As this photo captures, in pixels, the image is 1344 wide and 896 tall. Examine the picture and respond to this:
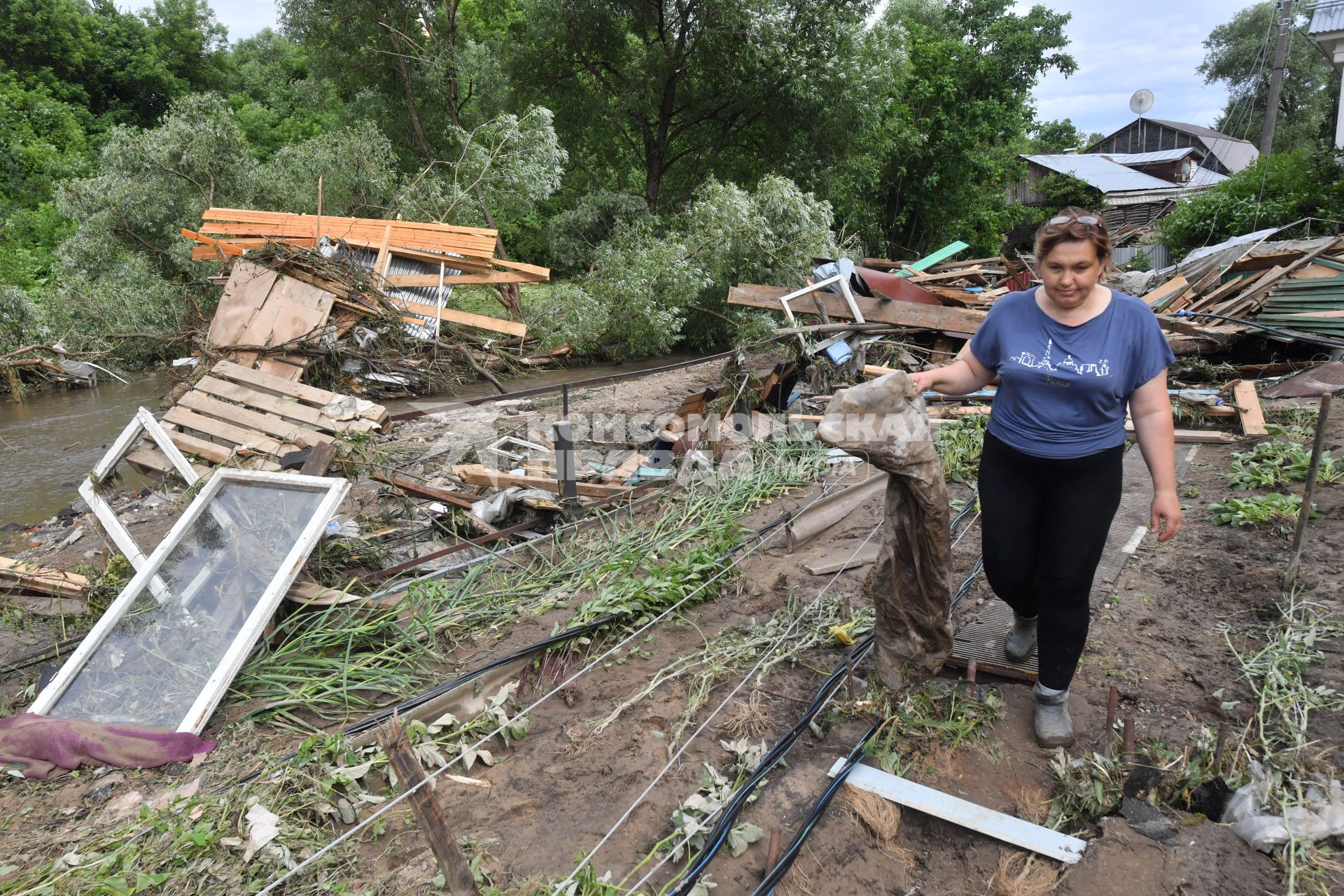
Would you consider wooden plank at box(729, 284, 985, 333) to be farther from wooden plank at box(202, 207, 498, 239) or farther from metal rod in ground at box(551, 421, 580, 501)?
metal rod in ground at box(551, 421, 580, 501)

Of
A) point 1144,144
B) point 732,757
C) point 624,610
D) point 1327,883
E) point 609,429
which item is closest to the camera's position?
point 1327,883

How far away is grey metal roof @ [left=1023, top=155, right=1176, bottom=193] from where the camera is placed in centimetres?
2481

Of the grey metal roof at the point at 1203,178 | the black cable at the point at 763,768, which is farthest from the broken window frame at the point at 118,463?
the grey metal roof at the point at 1203,178

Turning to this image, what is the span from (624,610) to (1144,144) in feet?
139

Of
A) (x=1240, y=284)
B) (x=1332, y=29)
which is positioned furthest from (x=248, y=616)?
(x=1332, y=29)

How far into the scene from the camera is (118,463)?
487cm

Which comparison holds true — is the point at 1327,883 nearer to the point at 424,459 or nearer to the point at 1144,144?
the point at 424,459

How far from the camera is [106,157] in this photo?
38.5ft

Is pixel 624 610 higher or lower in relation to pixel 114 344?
lower

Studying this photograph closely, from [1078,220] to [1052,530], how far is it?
0.90 m

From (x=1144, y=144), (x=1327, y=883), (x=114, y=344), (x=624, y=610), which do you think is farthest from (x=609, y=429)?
(x=1144, y=144)

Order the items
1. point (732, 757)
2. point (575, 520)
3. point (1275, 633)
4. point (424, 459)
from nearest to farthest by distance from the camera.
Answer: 1. point (732, 757)
2. point (1275, 633)
3. point (575, 520)
4. point (424, 459)

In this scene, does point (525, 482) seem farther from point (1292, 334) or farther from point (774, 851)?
point (1292, 334)

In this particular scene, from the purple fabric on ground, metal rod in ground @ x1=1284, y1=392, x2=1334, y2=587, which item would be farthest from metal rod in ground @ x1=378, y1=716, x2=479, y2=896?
metal rod in ground @ x1=1284, y1=392, x2=1334, y2=587
